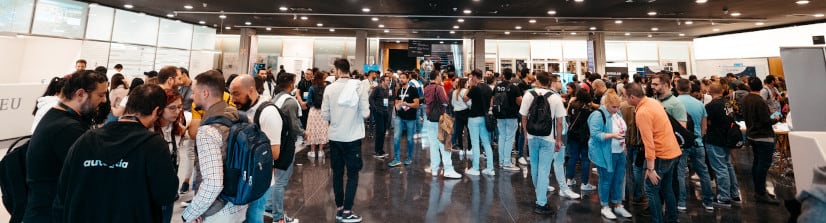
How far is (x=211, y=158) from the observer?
58.5 inches

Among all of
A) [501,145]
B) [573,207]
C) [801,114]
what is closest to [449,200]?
[573,207]

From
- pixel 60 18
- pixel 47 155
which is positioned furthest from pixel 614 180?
pixel 60 18

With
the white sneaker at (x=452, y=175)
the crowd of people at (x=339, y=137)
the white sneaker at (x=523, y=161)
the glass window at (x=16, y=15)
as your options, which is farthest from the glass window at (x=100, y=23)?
the white sneaker at (x=523, y=161)

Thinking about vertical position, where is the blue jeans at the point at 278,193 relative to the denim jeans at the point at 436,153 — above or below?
below

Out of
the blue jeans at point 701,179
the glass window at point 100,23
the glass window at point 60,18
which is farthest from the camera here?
the glass window at point 100,23

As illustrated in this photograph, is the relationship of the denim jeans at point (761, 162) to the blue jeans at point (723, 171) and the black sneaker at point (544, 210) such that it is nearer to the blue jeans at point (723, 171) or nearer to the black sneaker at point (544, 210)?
the blue jeans at point (723, 171)

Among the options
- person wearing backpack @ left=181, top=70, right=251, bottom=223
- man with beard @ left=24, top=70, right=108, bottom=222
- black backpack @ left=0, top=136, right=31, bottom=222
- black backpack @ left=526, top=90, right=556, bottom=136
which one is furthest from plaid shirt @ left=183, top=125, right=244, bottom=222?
A: black backpack @ left=526, top=90, right=556, bottom=136

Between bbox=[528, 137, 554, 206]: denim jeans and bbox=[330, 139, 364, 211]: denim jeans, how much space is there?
1821mm

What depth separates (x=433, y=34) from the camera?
14.2 m

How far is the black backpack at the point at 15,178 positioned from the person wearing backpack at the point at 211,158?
79cm

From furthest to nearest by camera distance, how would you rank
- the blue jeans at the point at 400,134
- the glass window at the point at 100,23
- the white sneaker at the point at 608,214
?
1. the glass window at the point at 100,23
2. the blue jeans at the point at 400,134
3. the white sneaker at the point at 608,214

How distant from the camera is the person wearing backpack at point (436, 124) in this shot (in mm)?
4824

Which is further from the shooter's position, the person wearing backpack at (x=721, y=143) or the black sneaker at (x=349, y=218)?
the person wearing backpack at (x=721, y=143)

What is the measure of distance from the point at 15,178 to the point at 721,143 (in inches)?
227
